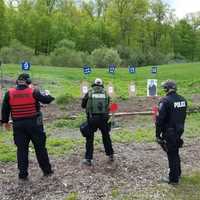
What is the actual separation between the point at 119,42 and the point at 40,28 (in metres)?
12.9

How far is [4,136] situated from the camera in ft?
40.3

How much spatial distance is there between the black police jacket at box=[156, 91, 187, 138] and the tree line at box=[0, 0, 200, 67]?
45165mm

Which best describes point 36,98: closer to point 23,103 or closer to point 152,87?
point 23,103

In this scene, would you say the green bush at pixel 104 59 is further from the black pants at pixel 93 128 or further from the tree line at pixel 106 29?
the black pants at pixel 93 128

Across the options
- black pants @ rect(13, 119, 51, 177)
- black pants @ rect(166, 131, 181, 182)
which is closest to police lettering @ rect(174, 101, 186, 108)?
black pants @ rect(166, 131, 181, 182)

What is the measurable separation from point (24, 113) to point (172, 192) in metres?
2.88

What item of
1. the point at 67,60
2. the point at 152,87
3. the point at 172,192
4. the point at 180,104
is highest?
the point at 180,104

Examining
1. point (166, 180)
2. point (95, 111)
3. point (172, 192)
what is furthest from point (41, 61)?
point (172, 192)

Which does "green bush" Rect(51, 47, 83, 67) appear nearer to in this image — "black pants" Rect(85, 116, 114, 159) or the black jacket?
"black pants" Rect(85, 116, 114, 159)

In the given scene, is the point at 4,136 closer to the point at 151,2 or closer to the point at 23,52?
the point at 23,52

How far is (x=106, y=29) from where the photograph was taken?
68562 millimetres

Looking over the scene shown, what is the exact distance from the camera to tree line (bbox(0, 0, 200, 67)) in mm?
60031

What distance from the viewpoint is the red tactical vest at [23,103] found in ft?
26.4

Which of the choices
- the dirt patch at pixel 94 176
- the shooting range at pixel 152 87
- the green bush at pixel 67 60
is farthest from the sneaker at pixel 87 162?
the green bush at pixel 67 60
